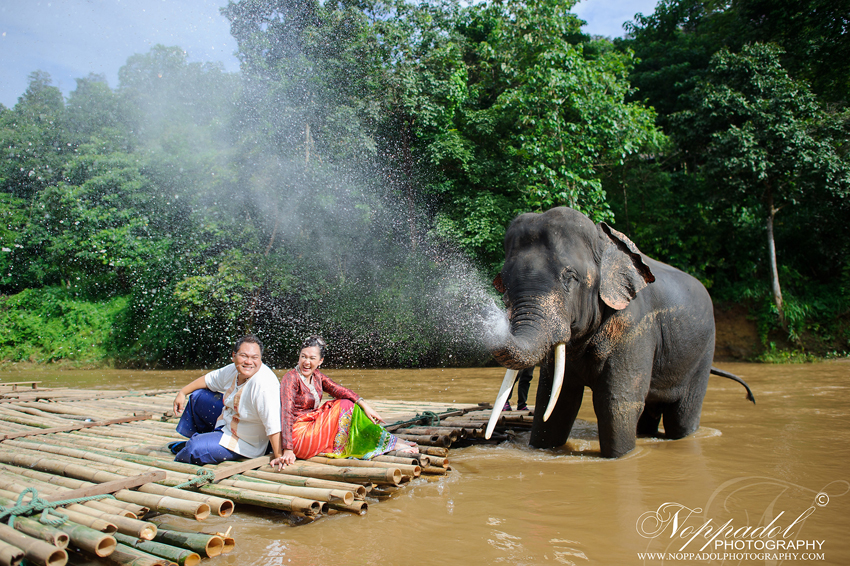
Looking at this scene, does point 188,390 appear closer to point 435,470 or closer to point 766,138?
point 435,470

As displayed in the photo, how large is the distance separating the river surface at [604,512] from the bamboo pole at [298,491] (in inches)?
6.5

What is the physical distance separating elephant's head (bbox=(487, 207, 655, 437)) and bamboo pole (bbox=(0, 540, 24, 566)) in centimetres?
265

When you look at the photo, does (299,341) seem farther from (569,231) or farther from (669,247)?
(569,231)

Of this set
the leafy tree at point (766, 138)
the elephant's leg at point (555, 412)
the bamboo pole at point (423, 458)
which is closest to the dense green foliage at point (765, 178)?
the leafy tree at point (766, 138)

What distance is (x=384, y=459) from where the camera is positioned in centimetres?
391

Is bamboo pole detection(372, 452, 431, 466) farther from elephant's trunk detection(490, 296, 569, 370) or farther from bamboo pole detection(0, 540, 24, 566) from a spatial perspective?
bamboo pole detection(0, 540, 24, 566)

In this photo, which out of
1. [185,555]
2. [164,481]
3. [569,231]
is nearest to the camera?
[185,555]

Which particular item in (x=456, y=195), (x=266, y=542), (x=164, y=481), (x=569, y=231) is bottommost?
(x=266, y=542)

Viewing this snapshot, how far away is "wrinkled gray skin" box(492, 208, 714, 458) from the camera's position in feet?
12.9

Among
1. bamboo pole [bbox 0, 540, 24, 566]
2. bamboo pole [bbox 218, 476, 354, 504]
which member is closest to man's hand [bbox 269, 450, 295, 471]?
bamboo pole [bbox 218, 476, 354, 504]

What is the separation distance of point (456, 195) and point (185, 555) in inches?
551

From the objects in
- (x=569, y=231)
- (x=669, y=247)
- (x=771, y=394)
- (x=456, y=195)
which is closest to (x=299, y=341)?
(x=456, y=195)

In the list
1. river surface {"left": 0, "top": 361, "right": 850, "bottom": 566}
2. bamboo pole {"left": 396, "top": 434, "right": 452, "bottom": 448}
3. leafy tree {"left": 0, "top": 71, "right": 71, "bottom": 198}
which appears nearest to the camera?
river surface {"left": 0, "top": 361, "right": 850, "bottom": 566}

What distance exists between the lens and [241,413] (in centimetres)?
377
